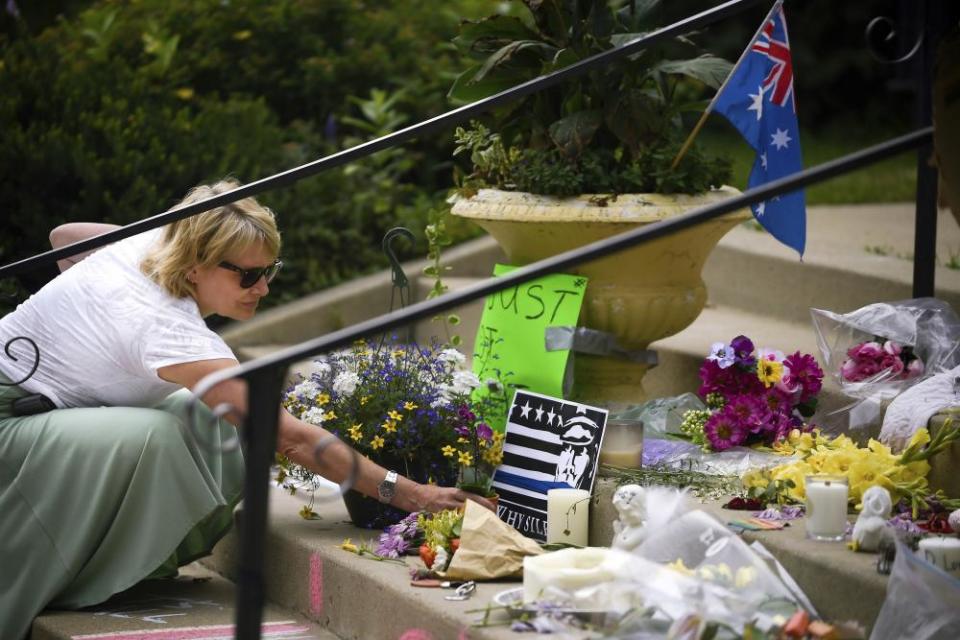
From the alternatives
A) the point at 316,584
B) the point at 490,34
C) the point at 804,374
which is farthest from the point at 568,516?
the point at 490,34

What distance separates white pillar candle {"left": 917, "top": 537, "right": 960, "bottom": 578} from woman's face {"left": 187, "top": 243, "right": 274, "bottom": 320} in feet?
5.64

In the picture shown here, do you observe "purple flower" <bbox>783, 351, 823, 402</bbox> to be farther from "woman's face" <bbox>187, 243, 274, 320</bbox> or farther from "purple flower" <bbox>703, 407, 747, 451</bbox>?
"woman's face" <bbox>187, 243, 274, 320</bbox>

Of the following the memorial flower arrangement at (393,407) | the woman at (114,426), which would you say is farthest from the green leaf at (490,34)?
the memorial flower arrangement at (393,407)

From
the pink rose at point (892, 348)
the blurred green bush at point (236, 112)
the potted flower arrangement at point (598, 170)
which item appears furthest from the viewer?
the blurred green bush at point (236, 112)

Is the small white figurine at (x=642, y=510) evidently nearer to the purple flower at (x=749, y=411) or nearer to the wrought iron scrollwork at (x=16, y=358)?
the purple flower at (x=749, y=411)

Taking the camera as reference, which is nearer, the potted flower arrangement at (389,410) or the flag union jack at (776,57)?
the potted flower arrangement at (389,410)

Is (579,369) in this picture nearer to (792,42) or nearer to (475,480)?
(475,480)

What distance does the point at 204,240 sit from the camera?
3502 millimetres

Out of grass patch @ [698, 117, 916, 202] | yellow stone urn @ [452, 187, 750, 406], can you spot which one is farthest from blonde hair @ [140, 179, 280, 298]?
grass patch @ [698, 117, 916, 202]

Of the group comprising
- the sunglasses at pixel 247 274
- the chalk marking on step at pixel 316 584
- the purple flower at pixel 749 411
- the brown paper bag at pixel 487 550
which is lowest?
the chalk marking on step at pixel 316 584

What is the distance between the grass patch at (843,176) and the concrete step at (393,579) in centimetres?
244

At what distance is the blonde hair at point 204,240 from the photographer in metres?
3.49

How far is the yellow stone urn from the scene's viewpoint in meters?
3.67

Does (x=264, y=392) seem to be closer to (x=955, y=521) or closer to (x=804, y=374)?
(x=955, y=521)
